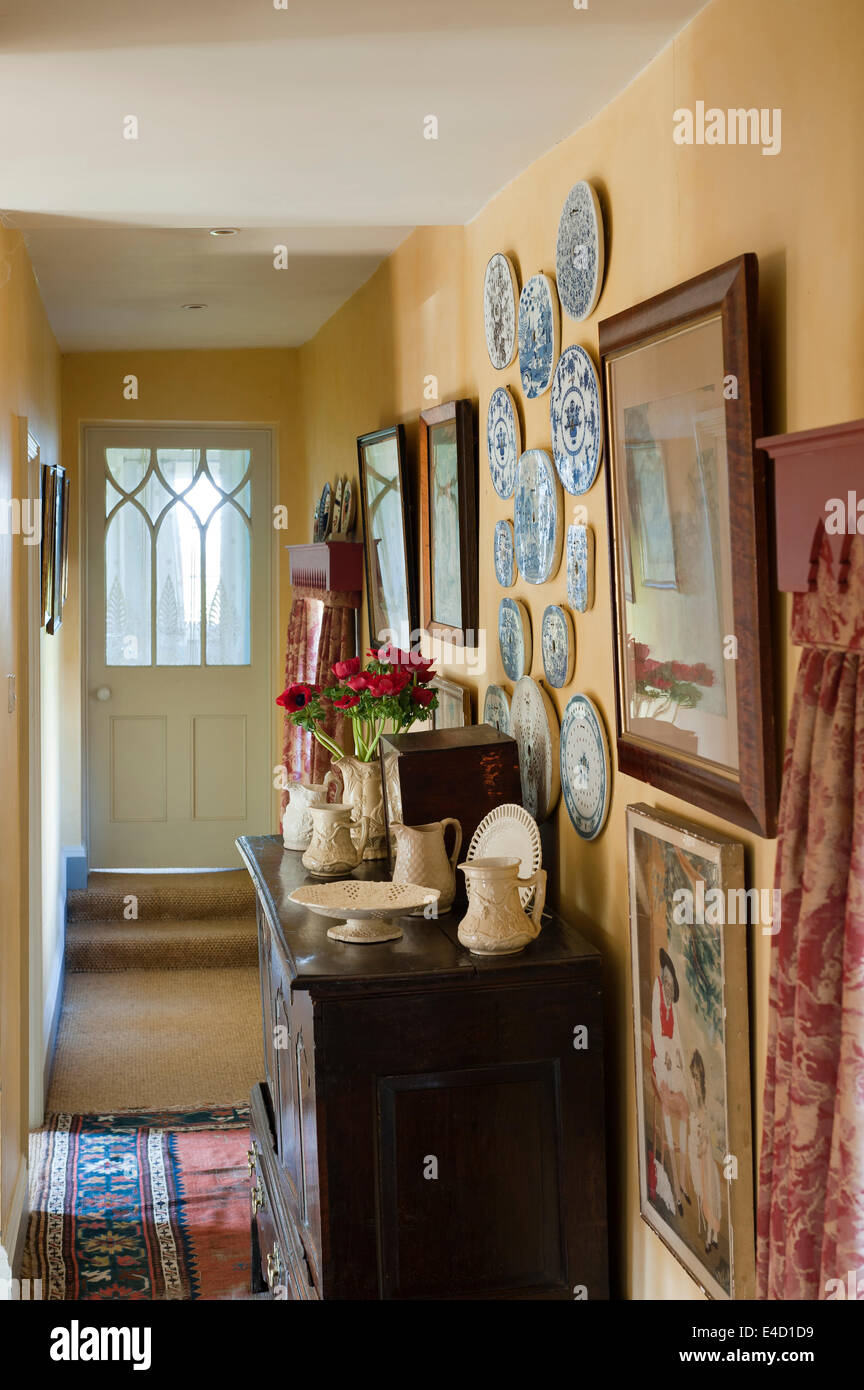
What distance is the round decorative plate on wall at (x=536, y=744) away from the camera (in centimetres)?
255

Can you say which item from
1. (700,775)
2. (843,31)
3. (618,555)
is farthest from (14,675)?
(843,31)

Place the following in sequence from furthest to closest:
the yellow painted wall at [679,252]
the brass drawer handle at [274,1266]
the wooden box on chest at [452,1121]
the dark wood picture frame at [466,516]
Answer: the dark wood picture frame at [466,516]
the brass drawer handle at [274,1266]
the wooden box on chest at [452,1121]
the yellow painted wall at [679,252]

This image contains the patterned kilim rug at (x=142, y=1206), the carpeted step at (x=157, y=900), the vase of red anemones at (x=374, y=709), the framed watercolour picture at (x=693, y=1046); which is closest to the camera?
the framed watercolour picture at (x=693, y=1046)

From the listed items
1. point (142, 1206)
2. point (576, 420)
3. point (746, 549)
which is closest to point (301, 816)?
point (576, 420)

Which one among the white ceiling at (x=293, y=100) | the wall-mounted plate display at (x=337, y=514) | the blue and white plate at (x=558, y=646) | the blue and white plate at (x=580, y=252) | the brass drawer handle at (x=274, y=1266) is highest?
the white ceiling at (x=293, y=100)

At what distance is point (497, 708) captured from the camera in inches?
114

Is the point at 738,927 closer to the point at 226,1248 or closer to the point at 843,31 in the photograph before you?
the point at 843,31

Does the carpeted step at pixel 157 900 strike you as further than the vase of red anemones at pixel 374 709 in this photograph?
Yes

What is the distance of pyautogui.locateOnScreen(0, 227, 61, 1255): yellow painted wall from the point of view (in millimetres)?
3162

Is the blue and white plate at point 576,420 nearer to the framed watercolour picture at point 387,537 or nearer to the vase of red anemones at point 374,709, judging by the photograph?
the vase of red anemones at point 374,709

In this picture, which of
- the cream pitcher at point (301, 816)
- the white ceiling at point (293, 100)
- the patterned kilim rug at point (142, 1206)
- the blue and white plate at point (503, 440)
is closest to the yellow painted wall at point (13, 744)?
the patterned kilim rug at point (142, 1206)

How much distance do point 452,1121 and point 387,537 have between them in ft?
7.43

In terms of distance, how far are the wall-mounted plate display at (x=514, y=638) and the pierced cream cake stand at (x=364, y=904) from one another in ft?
1.85

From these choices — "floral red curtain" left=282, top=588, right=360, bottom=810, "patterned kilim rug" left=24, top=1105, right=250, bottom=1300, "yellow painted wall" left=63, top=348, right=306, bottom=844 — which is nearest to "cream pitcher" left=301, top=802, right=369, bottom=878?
"patterned kilim rug" left=24, top=1105, right=250, bottom=1300
